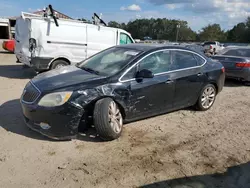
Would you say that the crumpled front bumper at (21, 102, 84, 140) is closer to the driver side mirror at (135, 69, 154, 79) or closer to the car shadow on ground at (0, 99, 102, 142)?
the car shadow on ground at (0, 99, 102, 142)

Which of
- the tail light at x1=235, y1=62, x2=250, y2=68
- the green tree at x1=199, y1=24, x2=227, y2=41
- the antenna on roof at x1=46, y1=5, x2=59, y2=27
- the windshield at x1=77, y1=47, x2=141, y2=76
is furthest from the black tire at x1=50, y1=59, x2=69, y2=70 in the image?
the green tree at x1=199, y1=24, x2=227, y2=41

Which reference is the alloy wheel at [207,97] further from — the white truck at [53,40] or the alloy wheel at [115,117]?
the white truck at [53,40]

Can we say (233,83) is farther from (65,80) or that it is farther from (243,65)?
(65,80)

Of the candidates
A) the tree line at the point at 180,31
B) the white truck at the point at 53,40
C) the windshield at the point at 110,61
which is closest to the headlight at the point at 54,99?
the windshield at the point at 110,61

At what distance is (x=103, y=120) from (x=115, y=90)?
0.58 m

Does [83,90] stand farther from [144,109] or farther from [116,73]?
[144,109]

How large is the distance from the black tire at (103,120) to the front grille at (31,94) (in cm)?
98

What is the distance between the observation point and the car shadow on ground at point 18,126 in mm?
4113

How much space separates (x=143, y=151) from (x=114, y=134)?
56cm

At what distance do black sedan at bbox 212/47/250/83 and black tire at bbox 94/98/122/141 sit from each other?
20.9ft

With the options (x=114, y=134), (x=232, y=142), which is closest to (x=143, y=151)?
(x=114, y=134)

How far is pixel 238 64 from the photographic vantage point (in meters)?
8.53

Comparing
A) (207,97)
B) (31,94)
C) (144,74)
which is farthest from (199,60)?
(31,94)

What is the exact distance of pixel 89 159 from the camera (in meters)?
3.49
